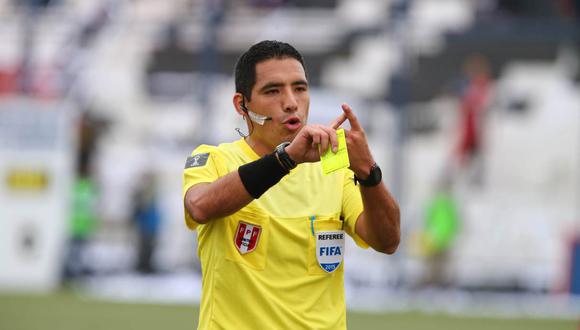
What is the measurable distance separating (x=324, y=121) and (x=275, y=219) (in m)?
15.9

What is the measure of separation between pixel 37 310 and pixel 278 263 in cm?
1032

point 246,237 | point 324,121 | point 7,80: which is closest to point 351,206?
point 246,237

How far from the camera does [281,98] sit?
4.11 m

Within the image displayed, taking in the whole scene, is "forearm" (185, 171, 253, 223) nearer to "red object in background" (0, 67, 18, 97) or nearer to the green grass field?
the green grass field

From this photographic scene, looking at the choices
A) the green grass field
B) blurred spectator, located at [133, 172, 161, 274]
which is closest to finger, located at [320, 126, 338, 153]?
the green grass field

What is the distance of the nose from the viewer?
405cm

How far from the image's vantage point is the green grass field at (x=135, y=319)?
12241 mm

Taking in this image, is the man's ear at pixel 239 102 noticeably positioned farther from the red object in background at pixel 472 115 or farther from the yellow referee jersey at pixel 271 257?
the red object in background at pixel 472 115

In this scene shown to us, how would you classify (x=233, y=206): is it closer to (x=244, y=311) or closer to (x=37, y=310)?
(x=244, y=311)

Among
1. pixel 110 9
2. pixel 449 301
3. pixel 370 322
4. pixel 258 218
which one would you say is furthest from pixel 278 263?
pixel 110 9

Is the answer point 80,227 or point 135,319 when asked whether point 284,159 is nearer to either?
point 135,319

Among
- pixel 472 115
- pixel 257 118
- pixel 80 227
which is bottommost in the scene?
pixel 80 227

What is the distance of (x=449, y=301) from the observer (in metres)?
18.1

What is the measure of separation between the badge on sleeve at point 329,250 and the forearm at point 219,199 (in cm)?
39
